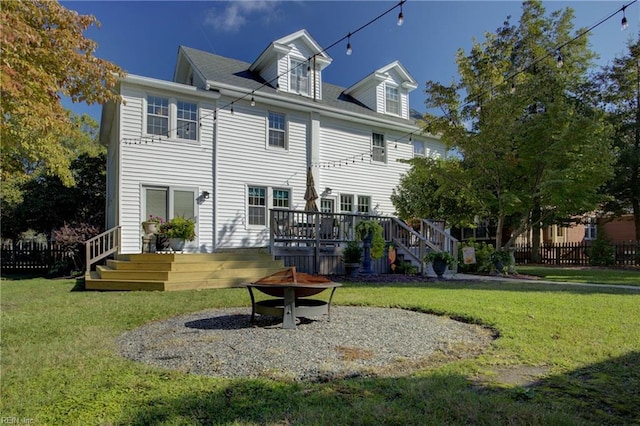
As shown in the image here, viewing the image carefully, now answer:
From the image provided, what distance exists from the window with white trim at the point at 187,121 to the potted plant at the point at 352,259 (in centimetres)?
656

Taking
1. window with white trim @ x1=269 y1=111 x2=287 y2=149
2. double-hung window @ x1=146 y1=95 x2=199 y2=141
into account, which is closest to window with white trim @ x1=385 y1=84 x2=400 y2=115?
window with white trim @ x1=269 y1=111 x2=287 y2=149

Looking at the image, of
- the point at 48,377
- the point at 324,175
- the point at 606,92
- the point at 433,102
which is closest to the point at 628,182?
the point at 606,92

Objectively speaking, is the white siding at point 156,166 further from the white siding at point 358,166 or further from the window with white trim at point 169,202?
the white siding at point 358,166

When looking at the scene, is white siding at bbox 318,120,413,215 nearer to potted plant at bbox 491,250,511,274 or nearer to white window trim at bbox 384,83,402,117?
white window trim at bbox 384,83,402,117

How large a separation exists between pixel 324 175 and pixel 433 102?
195 inches

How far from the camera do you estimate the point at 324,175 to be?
15.6 meters

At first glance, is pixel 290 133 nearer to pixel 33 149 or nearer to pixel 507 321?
pixel 33 149

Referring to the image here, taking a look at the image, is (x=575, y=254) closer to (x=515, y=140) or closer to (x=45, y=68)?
(x=515, y=140)

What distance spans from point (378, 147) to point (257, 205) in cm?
638

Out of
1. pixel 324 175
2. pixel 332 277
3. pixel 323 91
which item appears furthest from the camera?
pixel 323 91

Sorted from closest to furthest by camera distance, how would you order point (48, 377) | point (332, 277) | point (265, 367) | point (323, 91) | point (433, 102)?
point (48, 377) → point (265, 367) → point (332, 277) → point (433, 102) → point (323, 91)

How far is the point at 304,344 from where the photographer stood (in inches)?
165

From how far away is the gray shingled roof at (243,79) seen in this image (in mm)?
14156

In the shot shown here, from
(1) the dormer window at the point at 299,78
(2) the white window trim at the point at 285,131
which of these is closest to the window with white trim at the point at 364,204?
(2) the white window trim at the point at 285,131
